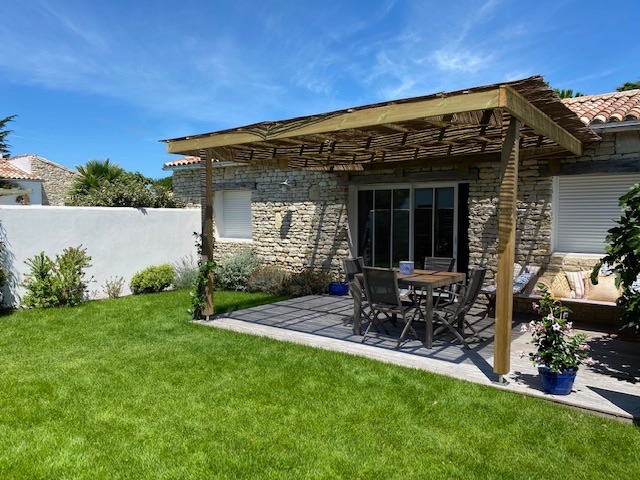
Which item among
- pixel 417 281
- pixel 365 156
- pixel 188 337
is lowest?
pixel 188 337

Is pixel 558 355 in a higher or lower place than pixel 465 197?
lower

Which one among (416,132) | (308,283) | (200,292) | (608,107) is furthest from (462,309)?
(308,283)

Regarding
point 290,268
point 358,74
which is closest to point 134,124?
point 358,74

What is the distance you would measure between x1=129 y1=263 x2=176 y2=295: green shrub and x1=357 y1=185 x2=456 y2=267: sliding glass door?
4.50m

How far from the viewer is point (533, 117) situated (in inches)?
179

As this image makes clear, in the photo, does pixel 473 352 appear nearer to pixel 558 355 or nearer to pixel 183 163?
pixel 558 355

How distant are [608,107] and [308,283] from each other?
6.36 metres

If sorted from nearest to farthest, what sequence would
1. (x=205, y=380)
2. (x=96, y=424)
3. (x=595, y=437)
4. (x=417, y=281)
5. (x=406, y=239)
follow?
(x=595, y=437) < (x=96, y=424) < (x=205, y=380) < (x=417, y=281) < (x=406, y=239)

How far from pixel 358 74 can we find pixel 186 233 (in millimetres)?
7317

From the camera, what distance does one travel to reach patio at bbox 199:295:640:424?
4.11 metres

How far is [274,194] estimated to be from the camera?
11.1 meters

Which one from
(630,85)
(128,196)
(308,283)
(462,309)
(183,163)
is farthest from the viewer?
(630,85)

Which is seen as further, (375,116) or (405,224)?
(405,224)

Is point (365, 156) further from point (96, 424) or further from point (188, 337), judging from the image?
point (96, 424)
